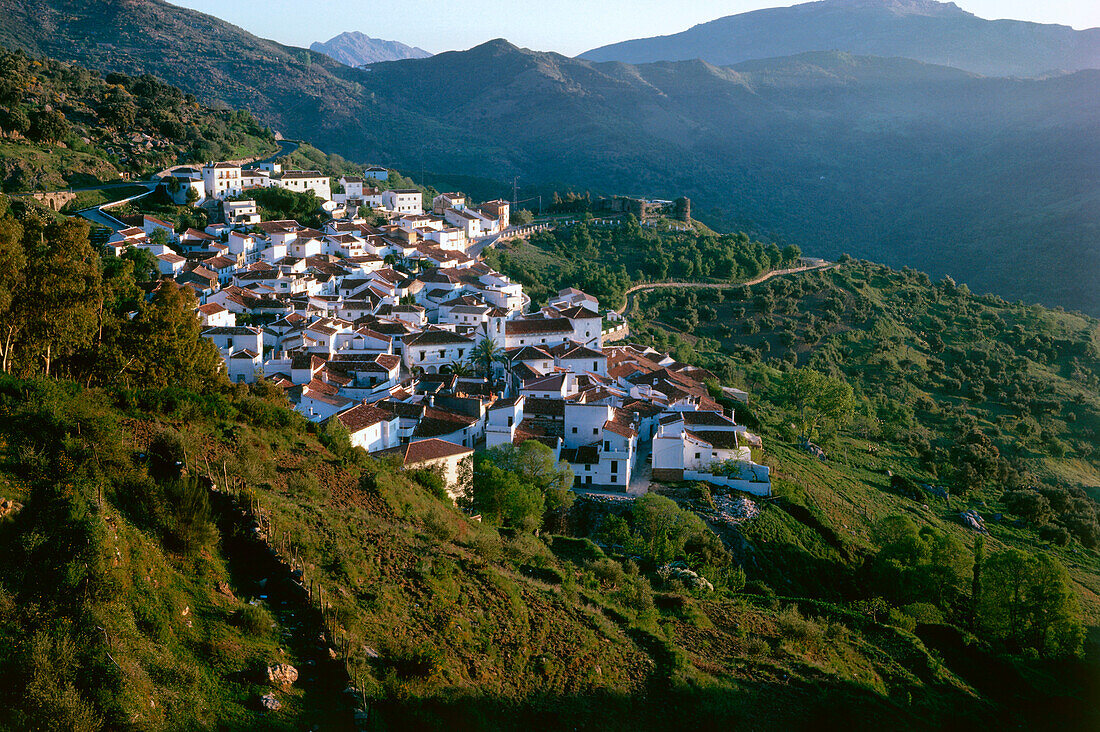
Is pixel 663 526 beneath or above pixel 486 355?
beneath

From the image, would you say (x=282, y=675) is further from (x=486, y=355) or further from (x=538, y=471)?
(x=486, y=355)

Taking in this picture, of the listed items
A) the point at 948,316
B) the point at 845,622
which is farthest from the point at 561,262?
the point at 845,622

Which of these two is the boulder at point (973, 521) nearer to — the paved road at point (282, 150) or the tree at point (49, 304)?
the tree at point (49, 304)

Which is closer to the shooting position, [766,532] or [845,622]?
[845,622]

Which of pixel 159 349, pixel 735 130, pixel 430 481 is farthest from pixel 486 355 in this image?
pixel 735 130

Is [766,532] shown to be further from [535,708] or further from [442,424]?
[535,708]

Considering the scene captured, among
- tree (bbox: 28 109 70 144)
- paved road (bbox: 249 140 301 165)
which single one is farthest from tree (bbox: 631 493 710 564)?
paved road (bbox: 249 140 301 165)
